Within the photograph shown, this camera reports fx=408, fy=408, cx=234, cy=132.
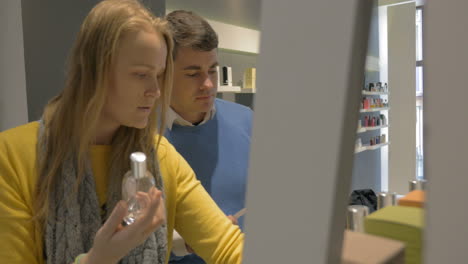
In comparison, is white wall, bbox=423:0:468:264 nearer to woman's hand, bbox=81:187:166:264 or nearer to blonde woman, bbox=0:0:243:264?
woman's hand, bbox=81:187:166:264

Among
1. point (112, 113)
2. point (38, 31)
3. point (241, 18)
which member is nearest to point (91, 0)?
point (38, 31)

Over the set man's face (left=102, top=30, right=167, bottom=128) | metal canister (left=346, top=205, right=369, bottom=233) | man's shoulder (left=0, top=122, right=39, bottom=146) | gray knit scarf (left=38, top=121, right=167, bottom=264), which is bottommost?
gray knit scarf (left=38, top=121, right=167, bottom=264)

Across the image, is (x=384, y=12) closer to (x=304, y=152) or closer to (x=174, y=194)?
(x=174, y=194)

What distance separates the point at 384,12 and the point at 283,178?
224 inches

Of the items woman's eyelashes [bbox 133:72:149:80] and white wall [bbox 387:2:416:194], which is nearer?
woman's eyelashes [bbox 133:72:149:80]

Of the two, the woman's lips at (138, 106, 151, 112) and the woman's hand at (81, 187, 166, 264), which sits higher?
the woman's lips at (138, 106, 151, 112)

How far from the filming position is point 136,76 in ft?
2.86

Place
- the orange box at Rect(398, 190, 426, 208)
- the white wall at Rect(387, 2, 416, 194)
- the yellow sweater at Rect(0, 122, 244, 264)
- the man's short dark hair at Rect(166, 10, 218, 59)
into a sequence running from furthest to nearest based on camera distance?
the white wall at Rect(387, 2, 416, 194), the man's short dark hair at Rect(166, 10, 218, 59), the yellow sweater at Rect(0, 122, 244, 264), the orange box at Rect(398, 190, 426, 208)

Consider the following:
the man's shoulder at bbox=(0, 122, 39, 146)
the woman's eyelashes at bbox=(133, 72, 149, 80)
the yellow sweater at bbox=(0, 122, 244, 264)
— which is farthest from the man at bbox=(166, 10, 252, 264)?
the man's shoulder at bbox=(0, 122, 39, 146)

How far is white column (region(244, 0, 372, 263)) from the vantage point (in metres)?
0.21

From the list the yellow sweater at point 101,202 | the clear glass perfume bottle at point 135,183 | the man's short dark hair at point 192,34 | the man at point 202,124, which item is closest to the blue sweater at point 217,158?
the man at point 202,124

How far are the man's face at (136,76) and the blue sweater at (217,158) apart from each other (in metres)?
0.32

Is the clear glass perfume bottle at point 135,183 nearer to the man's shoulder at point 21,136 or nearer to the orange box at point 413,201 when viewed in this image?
the man's shoulder at point 21,136

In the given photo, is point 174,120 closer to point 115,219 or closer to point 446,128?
point 115,219
